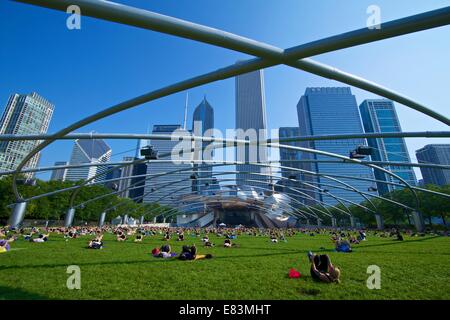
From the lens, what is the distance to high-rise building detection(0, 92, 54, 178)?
69562mm

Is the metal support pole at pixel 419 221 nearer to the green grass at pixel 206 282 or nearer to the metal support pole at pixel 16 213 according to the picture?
the green grass at pixel 206 282

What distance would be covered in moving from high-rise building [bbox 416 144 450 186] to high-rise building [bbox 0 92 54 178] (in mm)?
131432

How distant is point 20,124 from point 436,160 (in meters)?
150

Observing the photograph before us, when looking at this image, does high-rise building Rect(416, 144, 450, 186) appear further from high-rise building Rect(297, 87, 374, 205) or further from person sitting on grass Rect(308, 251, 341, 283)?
person sitting on grass Rect(308, 251, 341, 283)

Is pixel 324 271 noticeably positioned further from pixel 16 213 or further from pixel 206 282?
pixel 16 213

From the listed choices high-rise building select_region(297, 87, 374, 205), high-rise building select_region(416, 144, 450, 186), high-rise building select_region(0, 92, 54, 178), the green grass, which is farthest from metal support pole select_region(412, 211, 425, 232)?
high-rise building select_region(0, 92, 54, 178)

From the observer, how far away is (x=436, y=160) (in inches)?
3580

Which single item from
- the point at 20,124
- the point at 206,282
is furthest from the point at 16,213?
the point at 20,124

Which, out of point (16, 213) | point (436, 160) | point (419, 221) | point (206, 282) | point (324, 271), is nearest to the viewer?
point (206, 282)

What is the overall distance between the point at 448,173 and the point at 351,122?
48.3m

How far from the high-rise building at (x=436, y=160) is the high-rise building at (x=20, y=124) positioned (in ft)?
431

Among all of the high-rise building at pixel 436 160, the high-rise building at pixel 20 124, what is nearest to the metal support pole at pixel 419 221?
the high-rise building at pixel 436 160

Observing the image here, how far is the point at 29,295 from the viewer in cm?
550
